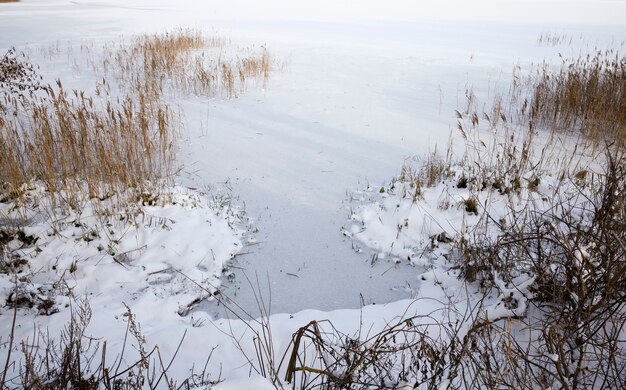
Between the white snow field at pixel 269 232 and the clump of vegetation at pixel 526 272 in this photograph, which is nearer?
the clump of vegetation at pixel 526 272

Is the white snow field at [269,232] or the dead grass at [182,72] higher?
the dead grass at [182,72]

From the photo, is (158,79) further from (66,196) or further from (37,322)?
(37,322)

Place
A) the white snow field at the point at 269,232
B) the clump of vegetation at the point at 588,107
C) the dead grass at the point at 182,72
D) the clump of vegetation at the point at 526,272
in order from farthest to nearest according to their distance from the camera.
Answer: the dead grass at the point at 182,72 → the clump of vegetation at the point at 588,107 → the white snow field at the point at 269,232 → the clump of vegetation at the point at 526,272

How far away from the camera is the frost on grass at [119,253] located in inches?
105

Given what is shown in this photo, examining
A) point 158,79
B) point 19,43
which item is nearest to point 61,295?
point 158,79

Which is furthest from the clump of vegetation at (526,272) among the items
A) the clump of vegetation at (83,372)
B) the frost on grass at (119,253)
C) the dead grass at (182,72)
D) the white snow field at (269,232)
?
the dead grass at (182,72)

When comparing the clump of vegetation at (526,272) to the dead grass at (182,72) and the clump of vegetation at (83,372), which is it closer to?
the clump of vegetation at (83,372)

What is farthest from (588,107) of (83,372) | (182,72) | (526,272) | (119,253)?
(182,72)

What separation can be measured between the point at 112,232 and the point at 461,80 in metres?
8.34

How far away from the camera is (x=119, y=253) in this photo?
309 cm

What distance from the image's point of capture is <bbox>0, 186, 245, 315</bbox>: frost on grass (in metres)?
2.67

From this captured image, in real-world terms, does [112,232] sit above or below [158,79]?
below

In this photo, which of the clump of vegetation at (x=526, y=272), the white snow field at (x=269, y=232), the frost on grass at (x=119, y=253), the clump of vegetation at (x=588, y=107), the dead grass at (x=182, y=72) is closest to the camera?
the clump of vegetation at (x=526, y=272)

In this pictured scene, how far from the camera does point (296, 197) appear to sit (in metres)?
4.27
